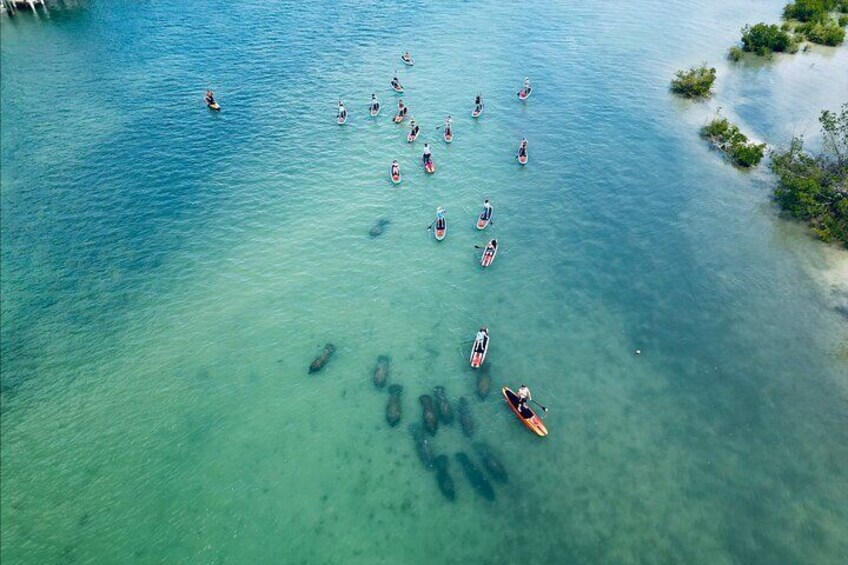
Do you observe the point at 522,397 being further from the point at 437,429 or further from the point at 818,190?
the point at 818,190

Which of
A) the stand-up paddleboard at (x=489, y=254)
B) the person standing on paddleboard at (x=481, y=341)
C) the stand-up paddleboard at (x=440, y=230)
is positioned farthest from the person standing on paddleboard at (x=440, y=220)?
the person standing on paddleboard at (x=481, y=341)

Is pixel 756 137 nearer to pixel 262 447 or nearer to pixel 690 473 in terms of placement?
pixel 690 473

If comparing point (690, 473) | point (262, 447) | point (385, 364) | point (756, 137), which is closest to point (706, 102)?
point (756, 137)

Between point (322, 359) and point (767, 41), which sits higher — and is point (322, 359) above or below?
below

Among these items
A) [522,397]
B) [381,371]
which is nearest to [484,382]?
[522,397]

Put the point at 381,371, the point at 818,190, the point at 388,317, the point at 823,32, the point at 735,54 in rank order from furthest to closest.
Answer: the point at 823,32 < the point at 735,54 < the point at 818,190 < the point at 388,317 < the point at 381,371

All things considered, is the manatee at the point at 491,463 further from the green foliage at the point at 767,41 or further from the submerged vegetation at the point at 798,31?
the green foliage at the point at 767,41
